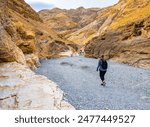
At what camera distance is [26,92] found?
55.9 feet

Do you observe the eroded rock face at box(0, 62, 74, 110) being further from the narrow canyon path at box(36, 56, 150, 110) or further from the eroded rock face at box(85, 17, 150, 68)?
the eroded rock face at box(85, 17, 150, 68)

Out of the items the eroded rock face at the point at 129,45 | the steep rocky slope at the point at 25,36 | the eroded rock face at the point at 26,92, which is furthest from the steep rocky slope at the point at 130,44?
the eroded rock face at the point at 26,92

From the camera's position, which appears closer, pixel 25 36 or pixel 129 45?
pixel 25 36

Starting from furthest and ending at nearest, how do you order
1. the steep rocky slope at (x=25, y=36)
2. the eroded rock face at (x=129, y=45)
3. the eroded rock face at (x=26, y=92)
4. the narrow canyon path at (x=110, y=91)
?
the eroded rock face at (x=129, y=45)
the steep rocky slope at (x=25, y=36)
the narrow canyon path at (x=110, y=91)
the eroded rock face at (x=26, y=92)

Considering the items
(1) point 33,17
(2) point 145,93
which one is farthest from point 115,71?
(1) point 33,17

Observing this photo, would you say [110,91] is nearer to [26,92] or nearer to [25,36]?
[26,92]

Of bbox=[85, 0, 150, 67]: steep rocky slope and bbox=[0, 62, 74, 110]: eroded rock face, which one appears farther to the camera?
bbox=[85, 0, 150, 67]: steep rocky slope

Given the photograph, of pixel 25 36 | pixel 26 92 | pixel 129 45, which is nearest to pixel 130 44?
pixel 129 45

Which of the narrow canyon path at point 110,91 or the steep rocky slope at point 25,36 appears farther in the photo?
the steep rocky slope at point 25,36

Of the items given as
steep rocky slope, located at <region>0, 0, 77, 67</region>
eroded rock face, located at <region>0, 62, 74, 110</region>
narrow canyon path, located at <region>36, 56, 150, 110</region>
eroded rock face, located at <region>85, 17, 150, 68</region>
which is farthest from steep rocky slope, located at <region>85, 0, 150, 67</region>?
eroded rock face, located at <region>0, 62, 74, 110</region>

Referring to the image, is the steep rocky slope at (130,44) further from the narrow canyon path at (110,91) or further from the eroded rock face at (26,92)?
the eroded rock face at (26,92)

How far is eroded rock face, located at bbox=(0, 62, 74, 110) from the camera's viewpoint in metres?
15.5

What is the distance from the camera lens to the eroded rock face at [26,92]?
15.5 m

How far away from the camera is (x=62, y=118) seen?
34.5 feet
